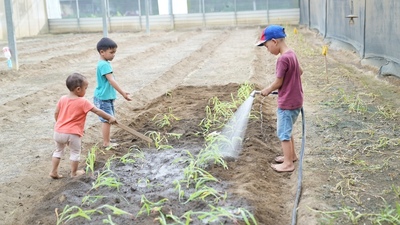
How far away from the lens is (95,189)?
4477 mm

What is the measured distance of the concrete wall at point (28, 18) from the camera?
1099 inches

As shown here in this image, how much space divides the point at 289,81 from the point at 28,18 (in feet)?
91.2

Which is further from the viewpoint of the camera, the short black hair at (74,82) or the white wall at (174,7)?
the white wall at (174,7)

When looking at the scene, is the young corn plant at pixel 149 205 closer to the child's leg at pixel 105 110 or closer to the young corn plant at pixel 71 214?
the young corn plant at pixel 71 214

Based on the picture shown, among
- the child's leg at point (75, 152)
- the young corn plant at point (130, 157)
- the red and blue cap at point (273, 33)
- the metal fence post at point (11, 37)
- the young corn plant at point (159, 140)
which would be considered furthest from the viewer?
the metal fence post at point (11, 37)

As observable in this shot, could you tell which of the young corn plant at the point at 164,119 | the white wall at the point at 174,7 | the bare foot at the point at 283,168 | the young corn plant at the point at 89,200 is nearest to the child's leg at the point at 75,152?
the young corn plant at the point at 89,200

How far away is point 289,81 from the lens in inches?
189

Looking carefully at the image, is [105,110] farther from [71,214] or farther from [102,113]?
[71,214]

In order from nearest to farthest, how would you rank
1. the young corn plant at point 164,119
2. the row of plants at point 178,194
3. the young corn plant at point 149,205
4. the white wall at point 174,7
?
the row of plants at point 178,194, the young corn plant at point 149,205, the young corn plant at point 164,119, the white wall at point 174,7

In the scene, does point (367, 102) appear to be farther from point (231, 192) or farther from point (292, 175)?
point (231, 192)

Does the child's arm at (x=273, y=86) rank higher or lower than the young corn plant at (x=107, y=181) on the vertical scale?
higher

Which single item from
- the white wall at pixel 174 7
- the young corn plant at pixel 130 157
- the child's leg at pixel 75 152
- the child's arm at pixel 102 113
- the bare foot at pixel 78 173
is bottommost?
the bare foot at pixel 78 173

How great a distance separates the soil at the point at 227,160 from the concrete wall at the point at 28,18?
61.8 feet

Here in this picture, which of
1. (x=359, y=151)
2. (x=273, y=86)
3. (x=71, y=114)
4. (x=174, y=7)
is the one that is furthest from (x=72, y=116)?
(x=174, y=7)
